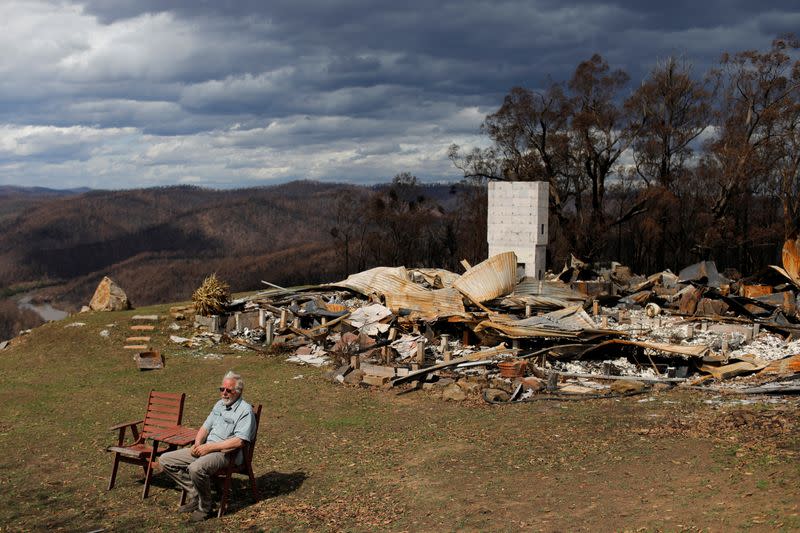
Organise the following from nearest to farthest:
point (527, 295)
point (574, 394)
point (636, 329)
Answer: point (574, 394) < point (636, 329) < point (527, 295)

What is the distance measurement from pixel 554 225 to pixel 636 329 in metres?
32.2

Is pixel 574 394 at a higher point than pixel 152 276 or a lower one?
higher

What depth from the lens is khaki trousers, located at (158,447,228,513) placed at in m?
7.49

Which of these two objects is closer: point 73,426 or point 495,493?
point 495,493

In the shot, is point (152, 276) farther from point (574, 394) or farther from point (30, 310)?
point (574, 394)

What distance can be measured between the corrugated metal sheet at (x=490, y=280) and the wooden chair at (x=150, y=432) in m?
12.5

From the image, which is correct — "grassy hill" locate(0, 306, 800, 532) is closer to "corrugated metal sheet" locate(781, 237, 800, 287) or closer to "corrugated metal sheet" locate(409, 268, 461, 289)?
"corrugated metal sheet" locate(409, 268, 461, 289)

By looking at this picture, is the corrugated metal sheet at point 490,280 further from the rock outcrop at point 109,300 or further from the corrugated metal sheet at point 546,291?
the rock outcrop at point 109,300

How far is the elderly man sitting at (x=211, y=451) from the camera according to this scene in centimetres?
752

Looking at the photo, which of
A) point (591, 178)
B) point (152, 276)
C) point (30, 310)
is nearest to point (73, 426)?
point (591, 178)

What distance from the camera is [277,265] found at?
358 ft

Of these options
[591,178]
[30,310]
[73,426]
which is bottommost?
[30,310]

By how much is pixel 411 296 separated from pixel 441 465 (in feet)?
39.0

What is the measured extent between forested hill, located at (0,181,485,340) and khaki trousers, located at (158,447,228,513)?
47.0m
